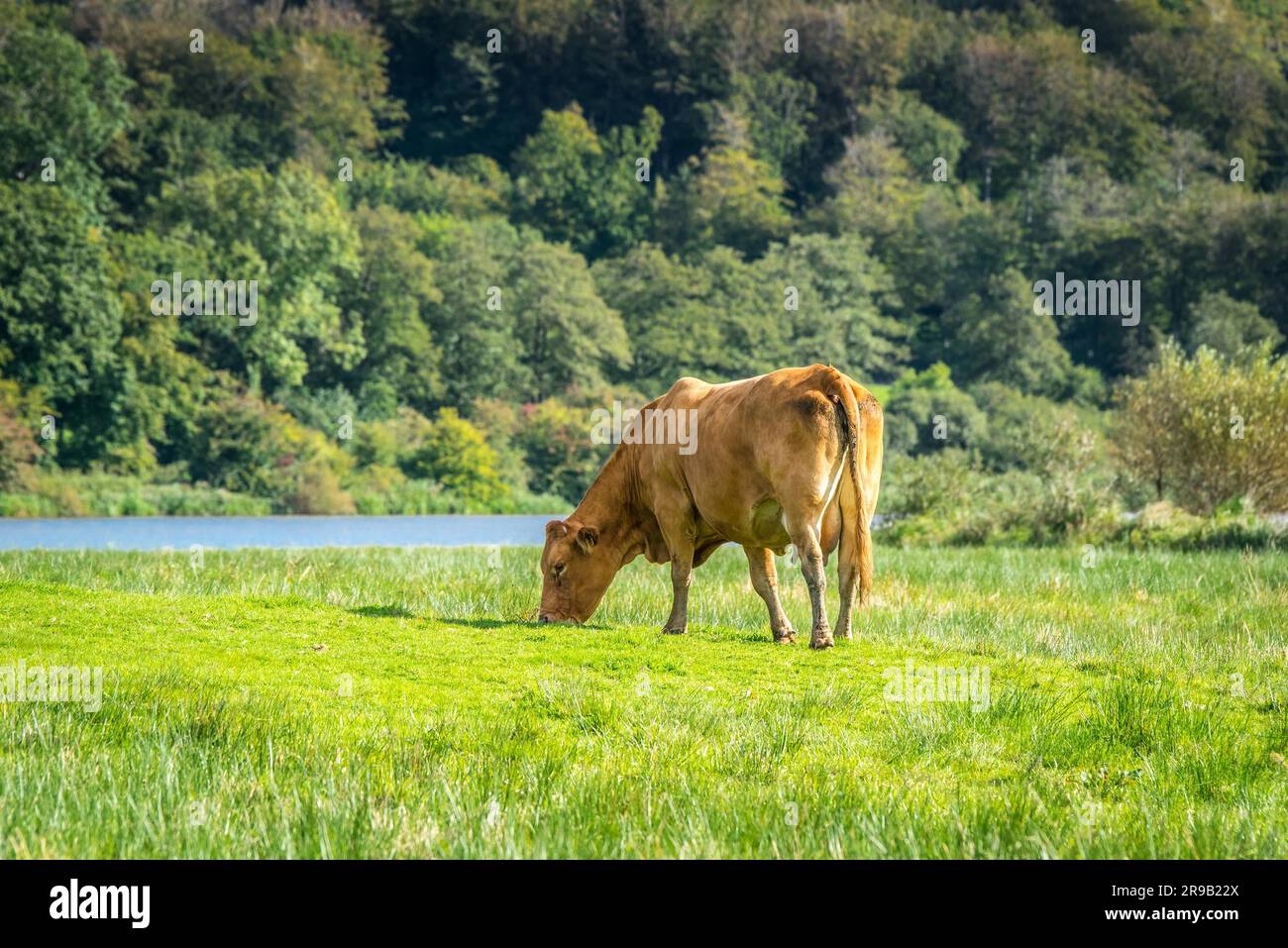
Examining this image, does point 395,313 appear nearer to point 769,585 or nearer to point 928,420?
point 928,420

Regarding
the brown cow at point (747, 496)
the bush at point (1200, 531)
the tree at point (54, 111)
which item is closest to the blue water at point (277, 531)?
the bush at point (1200, 531)

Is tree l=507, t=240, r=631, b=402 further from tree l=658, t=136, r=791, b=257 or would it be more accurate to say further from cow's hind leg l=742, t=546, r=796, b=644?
cow's hind leg l=742, t=546, r=796, b=644

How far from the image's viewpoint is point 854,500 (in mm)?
10688

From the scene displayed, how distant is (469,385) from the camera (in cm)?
7288

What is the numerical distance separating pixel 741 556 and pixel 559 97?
4168 inches

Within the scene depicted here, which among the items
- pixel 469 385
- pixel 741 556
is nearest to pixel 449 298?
pixel 469 385

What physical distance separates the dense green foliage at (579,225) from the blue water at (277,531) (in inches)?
226

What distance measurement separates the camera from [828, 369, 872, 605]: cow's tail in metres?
10.4

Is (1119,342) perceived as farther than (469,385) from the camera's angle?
Yes

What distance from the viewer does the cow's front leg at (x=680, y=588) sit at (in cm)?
1129

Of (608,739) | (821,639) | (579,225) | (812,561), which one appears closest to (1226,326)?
(579,225)

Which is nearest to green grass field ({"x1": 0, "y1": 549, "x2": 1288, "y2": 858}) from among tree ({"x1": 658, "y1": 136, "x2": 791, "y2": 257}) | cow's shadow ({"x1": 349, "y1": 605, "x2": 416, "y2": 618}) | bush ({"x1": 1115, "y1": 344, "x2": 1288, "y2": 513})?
cow's shadow ({"x1": 349, "y1": 605, "x2": 416, "y2": 618})

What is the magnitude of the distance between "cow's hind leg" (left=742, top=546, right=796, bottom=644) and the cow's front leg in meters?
0.52
